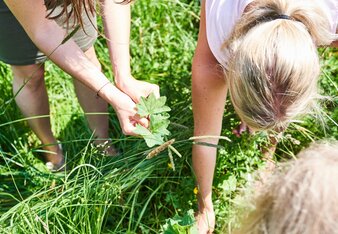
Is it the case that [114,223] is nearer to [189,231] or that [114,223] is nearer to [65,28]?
[189,231]

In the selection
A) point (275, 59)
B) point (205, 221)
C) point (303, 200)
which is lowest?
point (205, 221)

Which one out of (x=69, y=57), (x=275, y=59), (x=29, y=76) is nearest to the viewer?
(x=275, y=59)

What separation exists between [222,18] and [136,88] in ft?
1.22

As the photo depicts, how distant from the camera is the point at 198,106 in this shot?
71.9 inches

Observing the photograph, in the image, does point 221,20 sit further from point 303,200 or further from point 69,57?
point 303,200

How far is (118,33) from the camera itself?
1922 millimetres

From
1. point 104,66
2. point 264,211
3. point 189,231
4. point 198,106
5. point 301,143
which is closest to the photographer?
point 264,211

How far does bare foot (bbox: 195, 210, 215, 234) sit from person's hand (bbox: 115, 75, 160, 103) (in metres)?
0.51

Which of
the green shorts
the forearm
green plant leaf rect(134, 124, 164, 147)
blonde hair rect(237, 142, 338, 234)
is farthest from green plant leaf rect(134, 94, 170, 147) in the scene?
blonde hair rect(237, 142, 338, 234)

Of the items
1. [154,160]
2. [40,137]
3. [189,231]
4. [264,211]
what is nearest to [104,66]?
[40,137]

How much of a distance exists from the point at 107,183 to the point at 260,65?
2.57ft

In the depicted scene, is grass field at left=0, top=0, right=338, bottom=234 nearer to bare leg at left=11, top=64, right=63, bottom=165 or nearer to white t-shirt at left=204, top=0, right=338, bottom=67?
bare leg at left=11, top=64, right=63, bottom=165

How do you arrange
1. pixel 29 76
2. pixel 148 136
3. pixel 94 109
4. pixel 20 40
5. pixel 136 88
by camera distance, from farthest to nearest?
pixel 94 109 → pixel 29 76 → pixel 20 40 → pixel 136 88 → pixel 148 136

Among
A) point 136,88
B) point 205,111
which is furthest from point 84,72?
point 205,111
